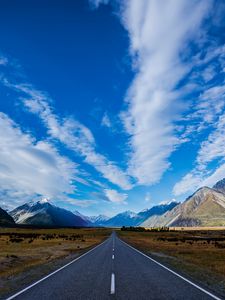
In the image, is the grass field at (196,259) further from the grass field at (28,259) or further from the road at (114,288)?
the grass field at (28,259)

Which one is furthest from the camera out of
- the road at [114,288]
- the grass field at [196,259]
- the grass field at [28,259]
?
the grass field at [28,259]

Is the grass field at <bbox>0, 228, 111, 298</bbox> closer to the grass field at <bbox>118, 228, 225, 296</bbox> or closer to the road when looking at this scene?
the road

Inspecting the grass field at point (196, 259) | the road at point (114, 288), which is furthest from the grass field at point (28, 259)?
the grass field at point (196, 259)

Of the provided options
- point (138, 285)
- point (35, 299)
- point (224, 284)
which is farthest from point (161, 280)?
point (35, 299)

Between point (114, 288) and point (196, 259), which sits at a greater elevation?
point (196, 259)

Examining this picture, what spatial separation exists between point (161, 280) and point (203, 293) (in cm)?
327

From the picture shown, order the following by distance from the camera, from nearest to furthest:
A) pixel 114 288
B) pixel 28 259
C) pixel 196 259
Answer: pixel 114 288
pixel 196 259
pixel 28 259

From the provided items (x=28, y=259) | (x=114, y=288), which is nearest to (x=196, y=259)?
(x=28, y=259)

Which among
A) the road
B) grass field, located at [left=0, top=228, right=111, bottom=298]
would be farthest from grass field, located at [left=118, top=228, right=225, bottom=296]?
grass field, located at [left=0, top=228, right=111, bottom=298]

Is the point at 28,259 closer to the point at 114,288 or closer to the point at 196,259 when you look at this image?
the point at 196,259

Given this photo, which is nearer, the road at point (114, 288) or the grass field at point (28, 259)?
the road at point (114, 288)

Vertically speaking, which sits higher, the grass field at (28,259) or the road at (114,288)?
the grass field at (28,259)

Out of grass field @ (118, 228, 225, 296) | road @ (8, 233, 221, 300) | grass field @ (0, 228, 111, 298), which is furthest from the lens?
grass field @ (0, 228, 111, 298)

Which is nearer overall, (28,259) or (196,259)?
(196,259)
